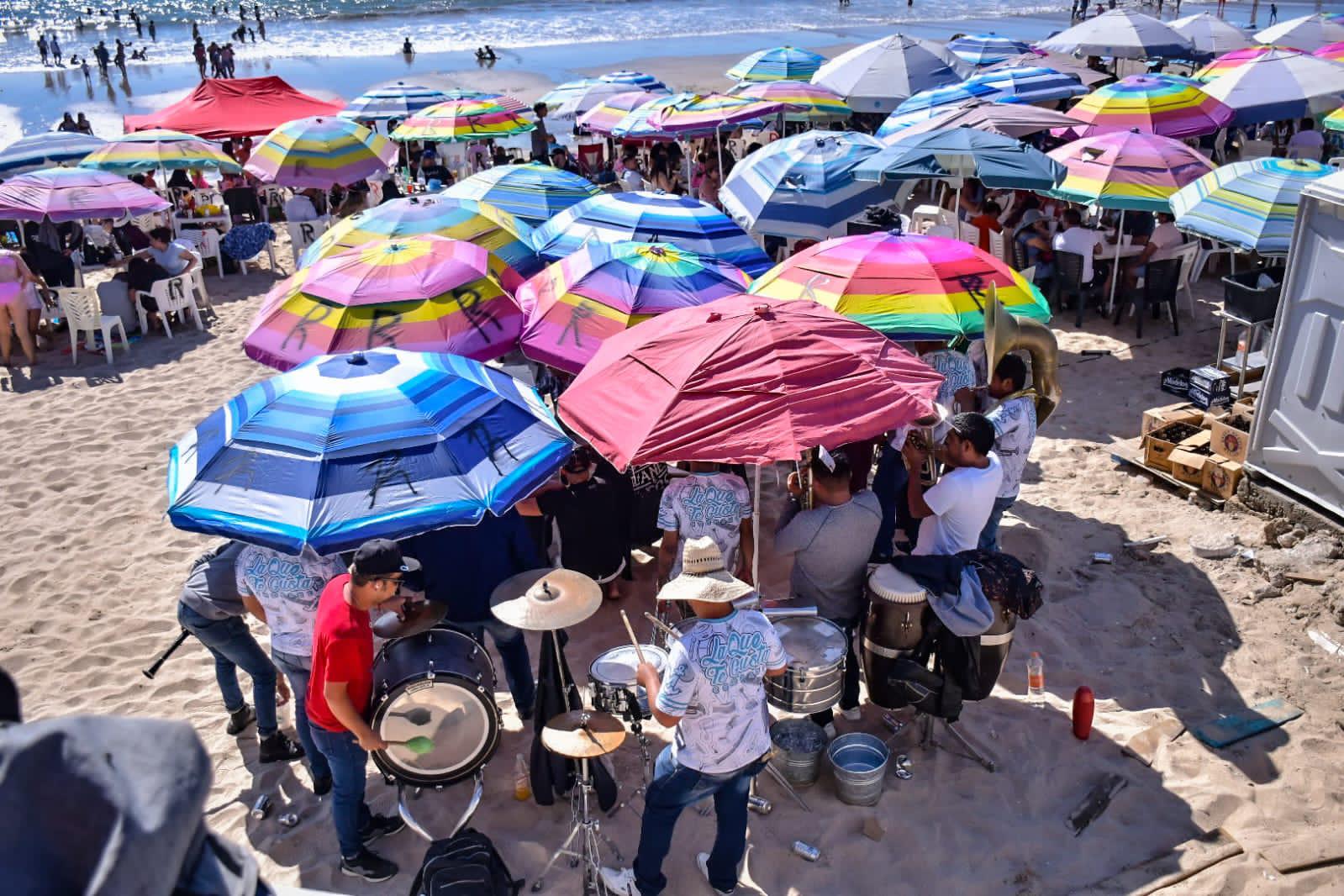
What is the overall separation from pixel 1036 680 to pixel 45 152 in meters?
16.0

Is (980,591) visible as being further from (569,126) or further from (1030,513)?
(569,126)

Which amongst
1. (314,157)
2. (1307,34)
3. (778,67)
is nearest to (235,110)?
(314,157)

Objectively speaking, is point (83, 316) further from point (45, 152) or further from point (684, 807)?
point (684, 807)

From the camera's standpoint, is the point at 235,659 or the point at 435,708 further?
the point at 235,659

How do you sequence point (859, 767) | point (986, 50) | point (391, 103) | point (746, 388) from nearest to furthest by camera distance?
point (746, 388) → point (859, 767) → point (391, 103) → point (986, 50)

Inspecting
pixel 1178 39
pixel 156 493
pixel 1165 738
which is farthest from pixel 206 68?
pixel 1165 738

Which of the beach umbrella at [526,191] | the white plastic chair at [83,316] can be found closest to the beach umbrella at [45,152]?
the white plastic chair at [83,316]

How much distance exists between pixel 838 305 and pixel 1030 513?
2.31m

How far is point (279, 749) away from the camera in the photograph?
16.5 feet

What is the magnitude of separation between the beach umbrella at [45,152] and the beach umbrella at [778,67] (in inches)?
409

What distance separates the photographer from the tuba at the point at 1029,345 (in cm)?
570

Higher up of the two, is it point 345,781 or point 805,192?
point 805,192

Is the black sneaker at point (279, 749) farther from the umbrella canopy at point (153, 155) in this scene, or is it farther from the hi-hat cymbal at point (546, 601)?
the umbrella canopy at point (153, 155)

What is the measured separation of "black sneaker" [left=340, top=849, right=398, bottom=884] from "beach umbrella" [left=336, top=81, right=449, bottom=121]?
16.1 metres
